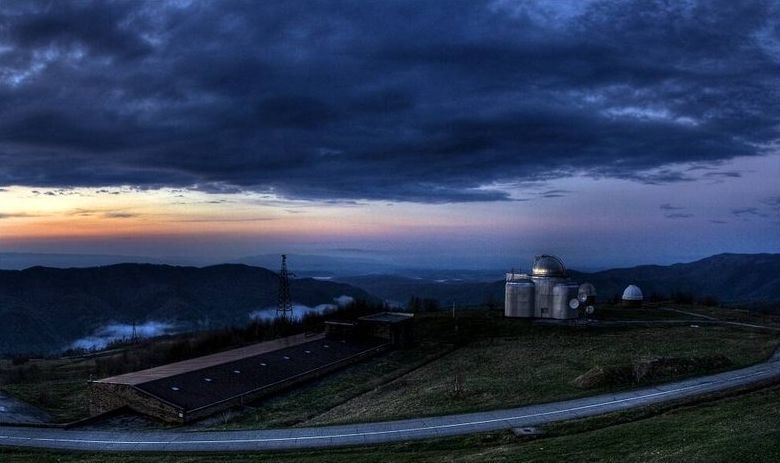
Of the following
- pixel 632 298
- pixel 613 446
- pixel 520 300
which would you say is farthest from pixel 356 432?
pixel 632 298

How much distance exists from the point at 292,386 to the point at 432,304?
65486 mm

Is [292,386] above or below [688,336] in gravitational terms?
below

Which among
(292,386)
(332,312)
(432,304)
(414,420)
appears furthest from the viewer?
(432,304)

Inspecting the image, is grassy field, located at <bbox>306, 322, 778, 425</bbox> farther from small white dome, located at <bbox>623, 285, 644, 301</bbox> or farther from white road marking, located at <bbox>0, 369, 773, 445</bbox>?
small white dome, located at <bbox>623, 285, 644, 301</bbox>

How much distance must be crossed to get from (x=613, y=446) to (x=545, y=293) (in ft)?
201

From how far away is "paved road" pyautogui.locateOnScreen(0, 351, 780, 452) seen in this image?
3127 cm

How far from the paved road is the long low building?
7186 mm

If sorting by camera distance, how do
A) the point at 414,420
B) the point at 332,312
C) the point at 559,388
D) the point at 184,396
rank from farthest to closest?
the point at 332,312, the point at 184,396, the point at 559,388, the point at 414,420

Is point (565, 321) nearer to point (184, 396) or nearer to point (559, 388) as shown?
point (559, 388)

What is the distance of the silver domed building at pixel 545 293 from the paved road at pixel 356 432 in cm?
4379

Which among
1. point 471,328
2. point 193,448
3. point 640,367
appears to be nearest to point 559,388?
point 640,367

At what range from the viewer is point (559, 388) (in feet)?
133

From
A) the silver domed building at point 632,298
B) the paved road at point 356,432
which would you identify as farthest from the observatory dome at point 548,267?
the paved road at point 356,432

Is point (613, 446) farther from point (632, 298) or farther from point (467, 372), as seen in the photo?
point (632, 298)
